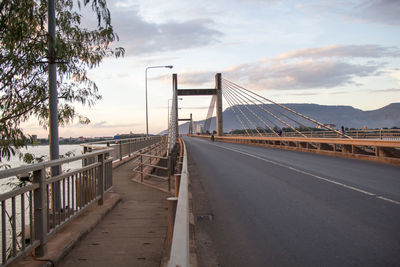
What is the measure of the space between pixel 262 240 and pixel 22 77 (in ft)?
21.7

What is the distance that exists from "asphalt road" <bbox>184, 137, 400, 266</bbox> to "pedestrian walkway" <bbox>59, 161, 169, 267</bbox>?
71 centimetres

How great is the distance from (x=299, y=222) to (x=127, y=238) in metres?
2.88

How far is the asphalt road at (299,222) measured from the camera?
454 cm

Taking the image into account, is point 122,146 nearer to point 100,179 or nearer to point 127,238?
point 100,179

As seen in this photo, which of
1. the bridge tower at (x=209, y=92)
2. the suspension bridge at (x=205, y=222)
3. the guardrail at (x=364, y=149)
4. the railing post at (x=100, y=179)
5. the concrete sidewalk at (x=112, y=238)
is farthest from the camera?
the bridge tower at (x=209, y=92)

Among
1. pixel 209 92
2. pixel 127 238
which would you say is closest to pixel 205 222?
pixel 127 238

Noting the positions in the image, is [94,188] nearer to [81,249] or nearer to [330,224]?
[81,249]

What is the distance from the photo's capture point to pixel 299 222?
20.0ft

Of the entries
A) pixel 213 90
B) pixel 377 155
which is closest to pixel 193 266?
pixel 377 155

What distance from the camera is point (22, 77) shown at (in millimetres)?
8375

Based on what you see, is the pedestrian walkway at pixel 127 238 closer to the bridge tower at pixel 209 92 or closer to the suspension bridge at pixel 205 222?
the suspension bridge at pixel 205 222

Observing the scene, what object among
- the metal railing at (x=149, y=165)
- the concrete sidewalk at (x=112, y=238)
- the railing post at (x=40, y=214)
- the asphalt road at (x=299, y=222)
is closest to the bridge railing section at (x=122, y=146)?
the metal railing at (x=149, y=165)

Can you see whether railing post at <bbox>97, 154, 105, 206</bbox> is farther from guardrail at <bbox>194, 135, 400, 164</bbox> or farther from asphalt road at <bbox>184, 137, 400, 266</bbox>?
guardrail at <bbox>194, 135, 400, 164</bbox>

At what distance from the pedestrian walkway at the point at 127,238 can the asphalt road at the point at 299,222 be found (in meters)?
0.71
